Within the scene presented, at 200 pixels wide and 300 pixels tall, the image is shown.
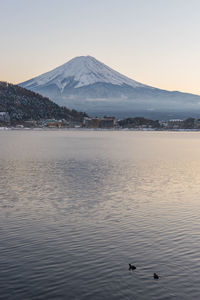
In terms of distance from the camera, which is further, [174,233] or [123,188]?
[123,188]

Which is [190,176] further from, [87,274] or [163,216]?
[87,274]

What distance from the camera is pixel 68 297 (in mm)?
13617

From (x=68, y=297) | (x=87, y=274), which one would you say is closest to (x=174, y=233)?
(x=87, y=274)

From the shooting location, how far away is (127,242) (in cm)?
1989

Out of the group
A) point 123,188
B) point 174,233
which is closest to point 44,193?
point 123,188

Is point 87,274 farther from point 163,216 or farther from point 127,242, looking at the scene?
point 163,216

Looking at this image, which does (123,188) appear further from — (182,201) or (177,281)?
(177,281)

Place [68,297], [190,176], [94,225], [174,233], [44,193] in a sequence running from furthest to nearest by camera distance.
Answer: [190,176] → [44,193] → [94,225] → [174,233] → [68,297]

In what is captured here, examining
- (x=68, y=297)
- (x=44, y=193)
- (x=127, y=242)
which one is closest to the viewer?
(x=68, y=297)

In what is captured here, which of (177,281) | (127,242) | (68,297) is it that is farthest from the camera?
(127,242)

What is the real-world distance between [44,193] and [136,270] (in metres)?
19.1

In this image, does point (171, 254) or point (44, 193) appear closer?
point (171, 254)

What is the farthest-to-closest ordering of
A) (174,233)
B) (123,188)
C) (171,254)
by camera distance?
(123,188)
(174,233)
(171,254)

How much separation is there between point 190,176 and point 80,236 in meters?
30.3
